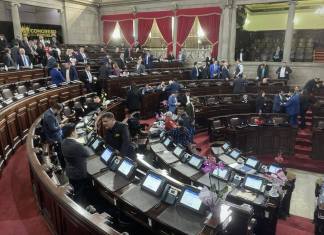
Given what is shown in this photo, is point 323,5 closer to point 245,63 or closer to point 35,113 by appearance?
point 245,63

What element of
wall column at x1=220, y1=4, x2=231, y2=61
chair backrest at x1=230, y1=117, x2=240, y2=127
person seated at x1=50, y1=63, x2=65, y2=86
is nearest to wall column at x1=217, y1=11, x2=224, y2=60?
wall column at x1=220, y1=4, x2=231, y2=61

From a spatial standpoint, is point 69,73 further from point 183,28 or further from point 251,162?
point 183,28

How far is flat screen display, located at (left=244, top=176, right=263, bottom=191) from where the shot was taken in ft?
15.6

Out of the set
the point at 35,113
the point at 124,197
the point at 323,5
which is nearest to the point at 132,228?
the point at 124,197

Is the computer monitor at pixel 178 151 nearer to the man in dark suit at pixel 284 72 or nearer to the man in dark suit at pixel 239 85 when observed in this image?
the man in dark suit at pixel 239 85

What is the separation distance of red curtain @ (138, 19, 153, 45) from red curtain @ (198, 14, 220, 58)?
3.35 metres

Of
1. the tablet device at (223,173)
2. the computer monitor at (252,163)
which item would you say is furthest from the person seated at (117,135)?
the computer monitor at (252,163)

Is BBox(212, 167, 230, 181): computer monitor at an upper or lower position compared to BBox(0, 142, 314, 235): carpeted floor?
lower

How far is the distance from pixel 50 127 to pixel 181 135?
129 inches

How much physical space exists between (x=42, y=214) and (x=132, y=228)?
1115 millimetres

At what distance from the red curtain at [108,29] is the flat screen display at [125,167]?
16456mm

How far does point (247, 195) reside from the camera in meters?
4.59

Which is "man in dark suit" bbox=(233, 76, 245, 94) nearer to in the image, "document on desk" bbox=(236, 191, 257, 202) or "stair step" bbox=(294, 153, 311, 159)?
"stair step" bbox=(294, 153, 311, 159)

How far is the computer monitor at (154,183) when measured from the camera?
3.57m
